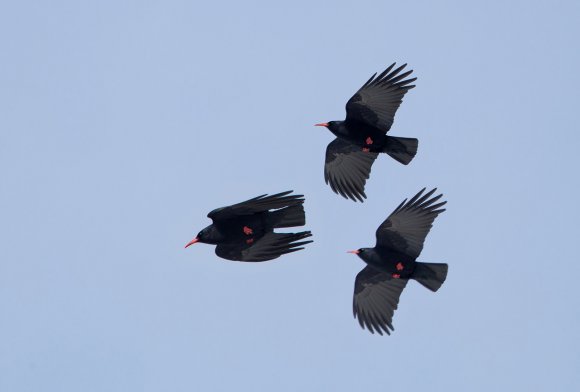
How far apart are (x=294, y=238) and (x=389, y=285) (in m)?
3.47

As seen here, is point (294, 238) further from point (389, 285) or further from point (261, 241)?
point (389, 285)

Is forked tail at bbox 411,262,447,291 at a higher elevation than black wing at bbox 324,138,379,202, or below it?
below

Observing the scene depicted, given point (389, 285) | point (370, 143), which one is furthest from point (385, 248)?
point (370, 143)

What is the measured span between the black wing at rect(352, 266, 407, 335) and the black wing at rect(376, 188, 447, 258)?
0.83 m

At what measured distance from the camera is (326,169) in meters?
26.3

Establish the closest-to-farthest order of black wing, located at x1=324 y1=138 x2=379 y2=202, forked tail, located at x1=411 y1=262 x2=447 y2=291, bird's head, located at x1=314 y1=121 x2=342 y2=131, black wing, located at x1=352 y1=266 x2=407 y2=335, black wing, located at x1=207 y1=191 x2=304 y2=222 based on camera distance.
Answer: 1. black wing, located at x1=207 y1=191 x2=304 y2=222
2. forked tail, located at x1=411 y1=262 x2=447 y2=291
3. black wing, located at x1=352 y1=266 x2=407 y2=335
4. bird's head, located at x1=314 y1=121 x2=342 y2=131
5. black wing, located at x1=324 y1=138 x2=379 y2=202

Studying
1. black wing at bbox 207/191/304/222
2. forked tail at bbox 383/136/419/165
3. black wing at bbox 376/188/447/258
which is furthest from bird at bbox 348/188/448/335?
black wing at bbox 207/191/304/222

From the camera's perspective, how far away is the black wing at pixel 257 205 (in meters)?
21.5

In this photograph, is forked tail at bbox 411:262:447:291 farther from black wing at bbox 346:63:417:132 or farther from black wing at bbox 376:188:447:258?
black wing at bbox 346:63:417:132

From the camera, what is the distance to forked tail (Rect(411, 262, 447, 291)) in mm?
23422

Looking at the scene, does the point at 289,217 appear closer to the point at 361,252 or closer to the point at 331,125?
the point at 361,252

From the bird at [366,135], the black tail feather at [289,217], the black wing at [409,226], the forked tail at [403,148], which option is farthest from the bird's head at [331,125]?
the black tail feather at [289,217]

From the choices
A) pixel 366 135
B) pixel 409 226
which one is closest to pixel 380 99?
pixel 366 135

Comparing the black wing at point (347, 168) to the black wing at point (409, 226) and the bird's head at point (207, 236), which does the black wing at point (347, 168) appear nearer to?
the black wing at point (409, 226)
